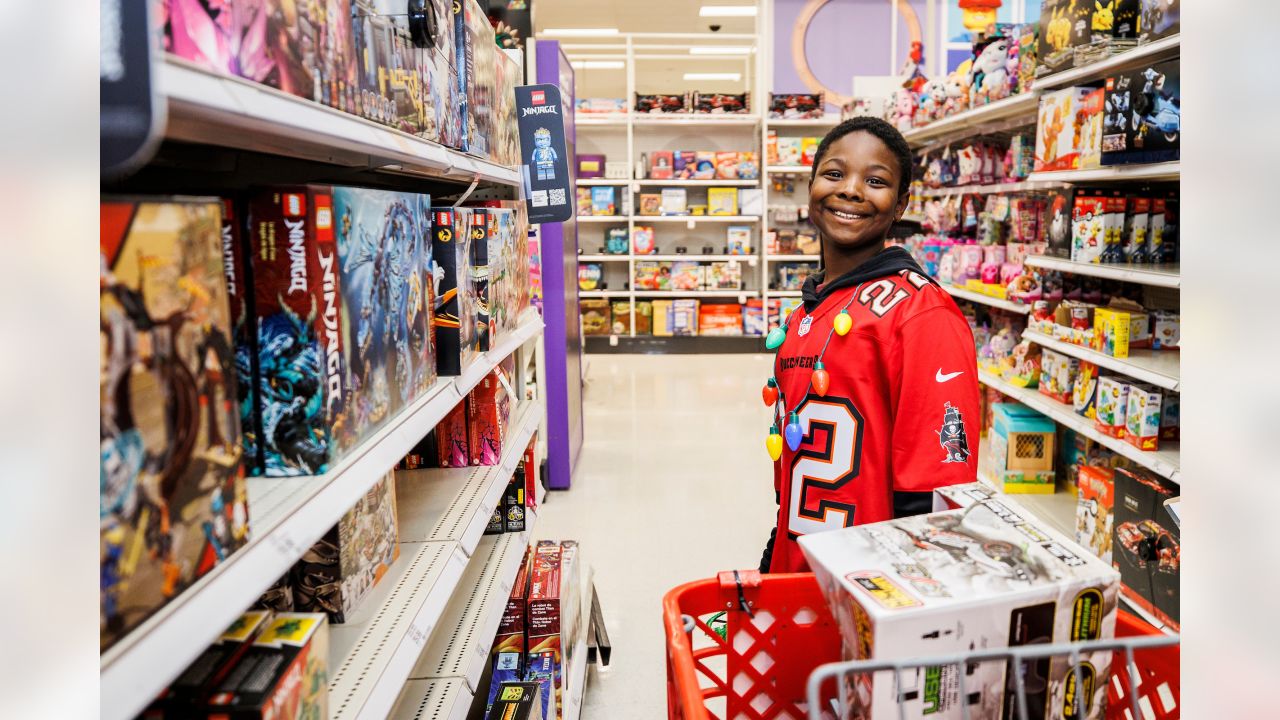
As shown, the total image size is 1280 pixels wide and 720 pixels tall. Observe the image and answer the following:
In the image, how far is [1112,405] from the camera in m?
3.40

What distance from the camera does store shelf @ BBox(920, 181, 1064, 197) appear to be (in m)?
4.78

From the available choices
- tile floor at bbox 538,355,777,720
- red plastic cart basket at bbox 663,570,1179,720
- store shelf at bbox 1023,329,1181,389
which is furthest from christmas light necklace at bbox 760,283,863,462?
store shelf at bbox 1023,329,1181,389

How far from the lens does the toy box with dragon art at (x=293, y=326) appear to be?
103 cm

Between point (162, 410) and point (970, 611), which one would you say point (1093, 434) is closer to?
point (970, 611)

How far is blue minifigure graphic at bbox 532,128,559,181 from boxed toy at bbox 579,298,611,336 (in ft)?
22.7

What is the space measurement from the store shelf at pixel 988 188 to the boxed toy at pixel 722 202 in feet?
10.5

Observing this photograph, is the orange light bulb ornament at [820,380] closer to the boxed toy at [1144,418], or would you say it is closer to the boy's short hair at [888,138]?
the boy's short hair at [888,138]

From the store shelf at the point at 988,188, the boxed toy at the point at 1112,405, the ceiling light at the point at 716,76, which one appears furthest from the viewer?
the ceiling light at the point at 716,76

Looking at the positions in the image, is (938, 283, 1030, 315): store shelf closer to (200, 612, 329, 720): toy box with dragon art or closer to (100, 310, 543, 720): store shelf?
(100, 310, 543, 720): store shelf

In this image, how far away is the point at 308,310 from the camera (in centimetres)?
105

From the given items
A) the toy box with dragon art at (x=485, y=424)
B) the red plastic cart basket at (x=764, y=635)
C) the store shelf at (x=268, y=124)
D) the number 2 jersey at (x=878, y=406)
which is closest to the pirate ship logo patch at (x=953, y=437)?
the number 2 jersey at (x=878, y=406)
